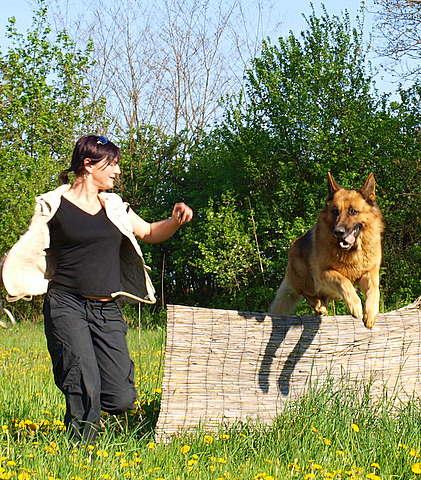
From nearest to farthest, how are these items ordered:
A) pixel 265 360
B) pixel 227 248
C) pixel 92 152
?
pixel 92 152 → pixel 265 360 → pixel 227 248

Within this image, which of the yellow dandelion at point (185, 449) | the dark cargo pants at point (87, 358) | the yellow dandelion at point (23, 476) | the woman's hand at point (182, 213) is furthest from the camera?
the woman's hand at point (182, 213)

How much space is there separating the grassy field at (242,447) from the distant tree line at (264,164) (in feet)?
32.8

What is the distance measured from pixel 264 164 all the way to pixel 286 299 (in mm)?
11226

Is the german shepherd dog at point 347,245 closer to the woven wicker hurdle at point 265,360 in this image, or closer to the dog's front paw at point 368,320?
the dog's front paw at point 368,320

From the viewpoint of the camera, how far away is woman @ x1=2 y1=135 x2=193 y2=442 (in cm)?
462

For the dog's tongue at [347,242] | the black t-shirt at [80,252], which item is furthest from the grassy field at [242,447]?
the dog's tongue at [347,242]

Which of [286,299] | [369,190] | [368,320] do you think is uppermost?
[369,190]

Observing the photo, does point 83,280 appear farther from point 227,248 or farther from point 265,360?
point 227,248

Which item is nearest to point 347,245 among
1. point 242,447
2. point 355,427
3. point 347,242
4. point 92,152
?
point 347,242

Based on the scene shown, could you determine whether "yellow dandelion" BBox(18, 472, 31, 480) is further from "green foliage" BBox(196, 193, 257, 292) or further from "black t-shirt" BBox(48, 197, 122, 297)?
"green foliage" BBox(196, 193, 257, 292)

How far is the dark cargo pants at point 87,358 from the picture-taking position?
4594 millimetres

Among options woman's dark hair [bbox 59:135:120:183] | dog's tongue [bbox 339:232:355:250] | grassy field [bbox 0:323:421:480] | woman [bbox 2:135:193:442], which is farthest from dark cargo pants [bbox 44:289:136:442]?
dog's tongue [bbox 339:232:355:250]

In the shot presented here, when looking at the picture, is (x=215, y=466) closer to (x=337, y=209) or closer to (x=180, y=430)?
(x=180, y=430)

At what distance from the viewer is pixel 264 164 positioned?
18.2 meters
